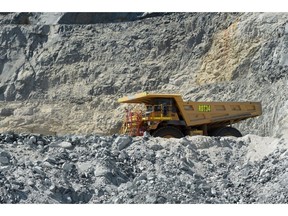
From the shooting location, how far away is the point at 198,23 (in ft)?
102

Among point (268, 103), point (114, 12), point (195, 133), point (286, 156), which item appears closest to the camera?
point (286, 156)

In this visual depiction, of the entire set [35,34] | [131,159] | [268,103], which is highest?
[35,34]

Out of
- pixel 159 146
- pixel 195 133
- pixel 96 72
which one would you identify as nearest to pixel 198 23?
pixel 96 72

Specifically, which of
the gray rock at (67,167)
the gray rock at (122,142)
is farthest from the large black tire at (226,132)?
the gray rock at (67,167)

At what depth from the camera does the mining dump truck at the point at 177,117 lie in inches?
727

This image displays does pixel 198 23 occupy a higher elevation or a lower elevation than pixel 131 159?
higher

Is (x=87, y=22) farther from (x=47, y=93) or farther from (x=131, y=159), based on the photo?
(x=131, y=159)

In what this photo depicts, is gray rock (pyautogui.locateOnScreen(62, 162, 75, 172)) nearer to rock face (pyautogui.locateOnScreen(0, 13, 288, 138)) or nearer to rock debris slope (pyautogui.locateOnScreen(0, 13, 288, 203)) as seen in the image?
rock debris slope (pyautogui.locateOnScreen(0, 13, 288, 203))

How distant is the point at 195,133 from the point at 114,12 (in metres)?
15.4

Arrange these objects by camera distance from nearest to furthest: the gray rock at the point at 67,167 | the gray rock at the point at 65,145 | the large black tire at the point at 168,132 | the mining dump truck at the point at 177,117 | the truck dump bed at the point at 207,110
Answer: the gray rock at the point at 67,167, the gray rock at the point at 65,145, the large black tire at the point at 168,132, the mining dump truck at the point at 177,117, the truck dump bed at the point at 207,110

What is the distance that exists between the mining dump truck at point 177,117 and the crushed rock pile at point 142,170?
5.06 ft

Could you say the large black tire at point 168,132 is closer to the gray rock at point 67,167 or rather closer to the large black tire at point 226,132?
the large black tire at point 226,132

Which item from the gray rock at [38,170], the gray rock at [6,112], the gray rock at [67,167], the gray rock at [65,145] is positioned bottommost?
the gray rock at [38,170]

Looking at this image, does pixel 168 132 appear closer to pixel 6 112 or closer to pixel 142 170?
pixel 142 170
